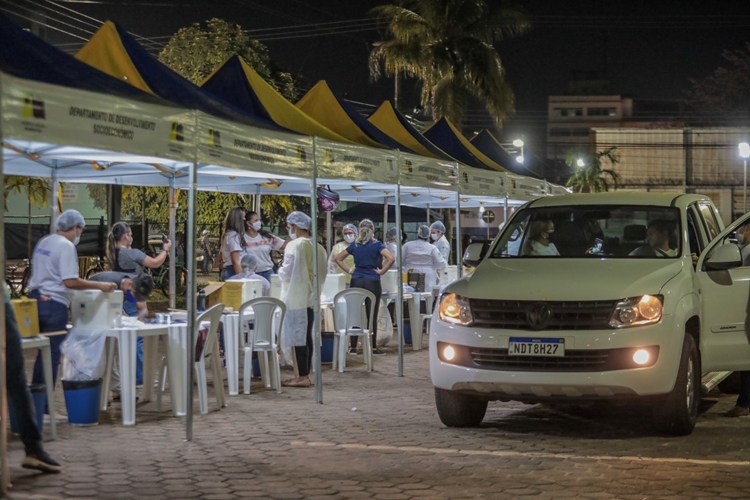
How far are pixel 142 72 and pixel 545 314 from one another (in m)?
4.18

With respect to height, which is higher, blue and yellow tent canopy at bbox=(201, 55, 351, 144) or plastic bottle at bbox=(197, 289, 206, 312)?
blue and yellow tent canopy at bbox=(201, 55, 351, 144)

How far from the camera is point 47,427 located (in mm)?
9016

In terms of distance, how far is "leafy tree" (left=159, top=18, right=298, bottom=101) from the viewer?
102ft

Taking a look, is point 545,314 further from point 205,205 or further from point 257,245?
point 205,205

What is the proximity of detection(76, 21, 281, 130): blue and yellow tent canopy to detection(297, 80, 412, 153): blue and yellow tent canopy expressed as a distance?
298cm

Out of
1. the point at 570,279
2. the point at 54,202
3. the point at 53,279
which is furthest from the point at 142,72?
the point at 570,279

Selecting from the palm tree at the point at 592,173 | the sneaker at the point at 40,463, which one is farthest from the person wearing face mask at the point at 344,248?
the palm tree at the point at 592,173

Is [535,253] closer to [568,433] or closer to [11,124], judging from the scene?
[568,433]

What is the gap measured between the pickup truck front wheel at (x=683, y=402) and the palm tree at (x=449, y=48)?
2572cm

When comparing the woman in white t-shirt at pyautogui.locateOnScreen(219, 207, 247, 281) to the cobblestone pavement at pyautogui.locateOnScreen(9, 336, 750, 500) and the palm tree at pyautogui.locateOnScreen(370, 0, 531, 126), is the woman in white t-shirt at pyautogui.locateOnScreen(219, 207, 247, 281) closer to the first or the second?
the cobblestone pavement at pyautogui.locateOnScreen(9, 336, 750, 500)

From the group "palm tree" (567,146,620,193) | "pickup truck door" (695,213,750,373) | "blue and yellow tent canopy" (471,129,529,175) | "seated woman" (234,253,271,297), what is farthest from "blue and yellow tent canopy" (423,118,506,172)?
"palm tree" (567,146,620,193)

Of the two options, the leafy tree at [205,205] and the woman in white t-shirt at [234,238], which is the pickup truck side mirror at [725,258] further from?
the leafy tree at [205,205]

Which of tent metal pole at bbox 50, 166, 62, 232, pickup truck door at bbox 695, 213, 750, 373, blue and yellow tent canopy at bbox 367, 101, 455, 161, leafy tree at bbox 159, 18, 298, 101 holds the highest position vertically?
leafy tree at bbox 159, 18, 298, 101

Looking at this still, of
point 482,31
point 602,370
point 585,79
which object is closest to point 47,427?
point 602,370
